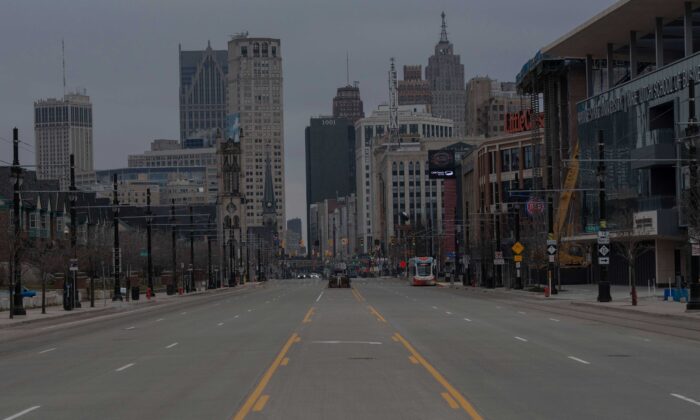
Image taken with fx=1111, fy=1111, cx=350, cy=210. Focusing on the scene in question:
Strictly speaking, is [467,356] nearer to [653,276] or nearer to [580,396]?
[580,396]

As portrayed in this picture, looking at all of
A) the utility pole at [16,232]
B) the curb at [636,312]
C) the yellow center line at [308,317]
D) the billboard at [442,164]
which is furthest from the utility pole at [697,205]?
the billboard at [442,164]

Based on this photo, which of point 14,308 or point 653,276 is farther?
point 653,276

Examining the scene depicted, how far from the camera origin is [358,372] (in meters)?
21.5

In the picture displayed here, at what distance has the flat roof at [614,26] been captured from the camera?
76.6 m

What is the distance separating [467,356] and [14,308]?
32.4 meters

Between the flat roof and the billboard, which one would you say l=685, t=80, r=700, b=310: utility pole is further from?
the billboard

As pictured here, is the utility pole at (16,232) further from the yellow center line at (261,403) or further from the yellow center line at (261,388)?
the yellow center line at (261,403)

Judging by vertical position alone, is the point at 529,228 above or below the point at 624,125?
below

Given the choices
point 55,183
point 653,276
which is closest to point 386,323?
point 653,276

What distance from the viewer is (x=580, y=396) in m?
17.3

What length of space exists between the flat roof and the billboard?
9565 cm

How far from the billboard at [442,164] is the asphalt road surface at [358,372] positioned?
505 ft

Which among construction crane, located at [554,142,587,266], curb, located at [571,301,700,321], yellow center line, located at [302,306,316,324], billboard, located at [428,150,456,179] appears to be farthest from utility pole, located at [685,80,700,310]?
billboard, located at [428,150,456,179]

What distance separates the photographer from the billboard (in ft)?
636
